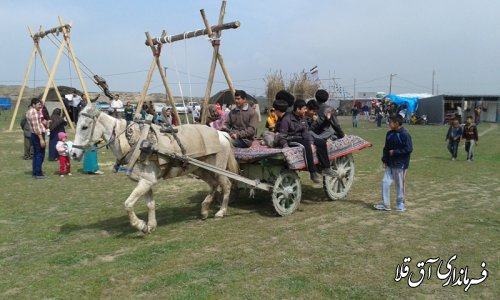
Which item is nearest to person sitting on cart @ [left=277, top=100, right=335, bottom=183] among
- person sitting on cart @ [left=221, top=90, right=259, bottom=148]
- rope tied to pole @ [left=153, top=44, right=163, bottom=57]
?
person sitting on cart @ [left=221, top=90, right=259, bottom=148]

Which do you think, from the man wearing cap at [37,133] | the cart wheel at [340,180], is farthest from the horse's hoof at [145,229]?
the man wearing cap at [37,133]

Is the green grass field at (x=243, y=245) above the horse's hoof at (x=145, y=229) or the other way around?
the other way around

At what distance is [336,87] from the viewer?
178ft

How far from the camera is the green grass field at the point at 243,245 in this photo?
4.51 m

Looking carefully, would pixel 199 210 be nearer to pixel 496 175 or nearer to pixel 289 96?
pixel 289 96

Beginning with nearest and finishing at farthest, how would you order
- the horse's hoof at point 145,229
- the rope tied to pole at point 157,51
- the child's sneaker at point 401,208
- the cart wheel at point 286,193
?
the horse's hoof at point 145,229
the cart wheel at point 286,193
the child's sneaker at point 401,208
the rope tied to pole at point 157,51

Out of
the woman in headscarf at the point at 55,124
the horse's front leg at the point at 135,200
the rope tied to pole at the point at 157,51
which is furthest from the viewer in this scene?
the woman in headscarf at the point at 55,124

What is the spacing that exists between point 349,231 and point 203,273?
2.44m

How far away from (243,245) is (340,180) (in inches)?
136

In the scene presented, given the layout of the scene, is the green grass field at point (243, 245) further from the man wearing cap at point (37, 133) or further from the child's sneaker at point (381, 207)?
the man wearing cap at point (37, 133)

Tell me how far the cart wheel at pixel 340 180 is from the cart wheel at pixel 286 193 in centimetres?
93

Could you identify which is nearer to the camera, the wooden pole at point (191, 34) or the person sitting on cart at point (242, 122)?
the person sitting on cart at point (242, 122)

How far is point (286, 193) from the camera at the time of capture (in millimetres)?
7391

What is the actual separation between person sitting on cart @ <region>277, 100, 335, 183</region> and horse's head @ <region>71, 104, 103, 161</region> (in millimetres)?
2906
